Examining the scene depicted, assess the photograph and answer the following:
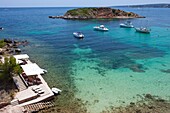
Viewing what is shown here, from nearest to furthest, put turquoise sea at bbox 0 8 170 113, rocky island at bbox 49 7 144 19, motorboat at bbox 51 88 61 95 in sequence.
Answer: motorboat at bbox 51 88 61 95 < turquoise sea at bbox 0 8 170 113 < rocky island at bbox 49 7 144 19

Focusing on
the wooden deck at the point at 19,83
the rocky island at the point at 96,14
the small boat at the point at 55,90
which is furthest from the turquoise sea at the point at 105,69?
the rocky island at the point at 96,14

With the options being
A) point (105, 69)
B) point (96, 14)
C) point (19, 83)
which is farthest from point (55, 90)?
point (96, 14)

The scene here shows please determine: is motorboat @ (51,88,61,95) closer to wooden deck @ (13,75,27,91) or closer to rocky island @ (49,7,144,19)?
wooden deck @ (13,75,27,91)

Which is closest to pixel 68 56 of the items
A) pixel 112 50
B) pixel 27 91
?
pixel 112 50

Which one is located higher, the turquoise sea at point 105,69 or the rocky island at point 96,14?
the rocky island at point 96,14

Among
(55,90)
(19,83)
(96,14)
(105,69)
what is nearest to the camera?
(55,90)

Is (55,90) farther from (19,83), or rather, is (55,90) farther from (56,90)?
(19,83)

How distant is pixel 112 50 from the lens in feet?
172

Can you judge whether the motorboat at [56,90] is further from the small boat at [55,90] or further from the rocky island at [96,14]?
the rocky island at [96,14]

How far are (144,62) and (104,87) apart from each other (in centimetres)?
1556

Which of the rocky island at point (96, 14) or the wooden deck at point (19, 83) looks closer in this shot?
the wooden deck at point (19, 83)

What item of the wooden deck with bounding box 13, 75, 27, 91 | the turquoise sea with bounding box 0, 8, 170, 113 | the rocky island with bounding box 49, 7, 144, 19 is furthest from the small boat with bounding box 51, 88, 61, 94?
the rocky island with bounding box 49, 7, 144, 19

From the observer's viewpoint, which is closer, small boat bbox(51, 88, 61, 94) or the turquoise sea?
small boat bbox(51, 88, 61, 94)

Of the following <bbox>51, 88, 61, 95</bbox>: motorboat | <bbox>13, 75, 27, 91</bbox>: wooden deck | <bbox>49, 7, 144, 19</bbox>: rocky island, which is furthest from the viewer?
<bbox>49, 7, 144, 19</bbox>: rocky island
